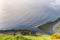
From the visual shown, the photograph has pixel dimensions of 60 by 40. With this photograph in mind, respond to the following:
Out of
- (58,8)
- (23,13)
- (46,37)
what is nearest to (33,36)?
(46,37)

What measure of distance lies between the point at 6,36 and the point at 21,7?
1.00 ft

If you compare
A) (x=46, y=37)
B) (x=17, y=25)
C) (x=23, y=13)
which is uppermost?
(x=23, y=13)

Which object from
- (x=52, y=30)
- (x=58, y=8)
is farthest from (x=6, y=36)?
(x=58, y=8)

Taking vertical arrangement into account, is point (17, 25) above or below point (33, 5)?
below

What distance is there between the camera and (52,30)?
127cm

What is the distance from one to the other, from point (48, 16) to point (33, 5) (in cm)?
18

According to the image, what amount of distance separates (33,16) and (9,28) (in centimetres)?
25

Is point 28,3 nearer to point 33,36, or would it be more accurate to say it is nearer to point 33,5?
point 33,5

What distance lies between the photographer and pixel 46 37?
4.16 feet

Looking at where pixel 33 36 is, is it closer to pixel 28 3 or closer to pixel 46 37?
pixel 46 37

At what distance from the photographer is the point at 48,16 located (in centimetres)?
129

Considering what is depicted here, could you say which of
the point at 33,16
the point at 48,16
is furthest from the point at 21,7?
the point at 48,16

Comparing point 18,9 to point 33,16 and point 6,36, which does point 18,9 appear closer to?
point 33,16

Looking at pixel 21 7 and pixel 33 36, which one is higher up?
pixel 21 7
